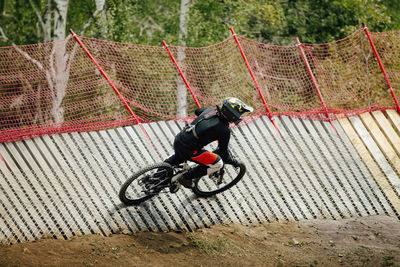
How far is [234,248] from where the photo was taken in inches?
239

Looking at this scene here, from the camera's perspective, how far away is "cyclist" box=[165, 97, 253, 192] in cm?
584

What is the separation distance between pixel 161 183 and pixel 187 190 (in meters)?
1.01

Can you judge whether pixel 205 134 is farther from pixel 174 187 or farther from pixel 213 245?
pixel 213 245

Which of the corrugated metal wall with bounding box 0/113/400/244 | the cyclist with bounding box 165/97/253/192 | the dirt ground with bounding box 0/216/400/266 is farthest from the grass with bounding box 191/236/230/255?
the cyclist with bounding box 165/97/253/192

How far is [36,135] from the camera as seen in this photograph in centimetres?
774

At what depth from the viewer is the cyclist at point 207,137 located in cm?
584

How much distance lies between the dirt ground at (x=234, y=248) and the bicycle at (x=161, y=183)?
2.21 ft

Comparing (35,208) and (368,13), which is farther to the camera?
(368,13)

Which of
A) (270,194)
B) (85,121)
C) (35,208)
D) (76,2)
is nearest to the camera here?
(35,208)

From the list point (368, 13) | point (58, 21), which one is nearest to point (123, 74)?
point (58, 21)

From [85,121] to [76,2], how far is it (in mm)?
8137

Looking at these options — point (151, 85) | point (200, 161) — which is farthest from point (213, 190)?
point (151, 85)

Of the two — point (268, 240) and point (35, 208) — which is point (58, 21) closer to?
point (35, 208)

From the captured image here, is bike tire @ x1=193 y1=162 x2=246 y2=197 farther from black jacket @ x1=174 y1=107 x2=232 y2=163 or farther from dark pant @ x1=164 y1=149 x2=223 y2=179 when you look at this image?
black jacket @ x1=174 y1=107 x2=232 y2=163
